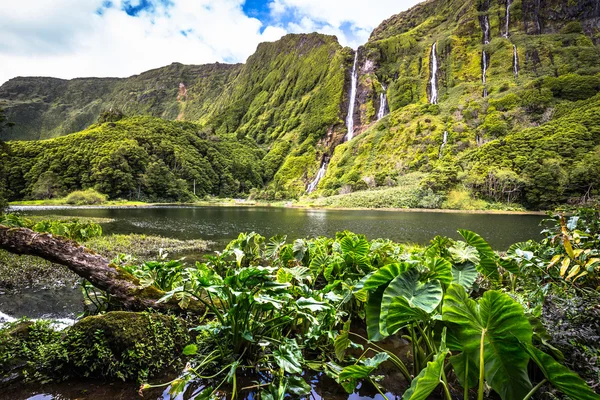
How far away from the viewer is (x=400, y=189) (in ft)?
200

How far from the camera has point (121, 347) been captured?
2.97m

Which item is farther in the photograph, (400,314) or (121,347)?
(121,347)

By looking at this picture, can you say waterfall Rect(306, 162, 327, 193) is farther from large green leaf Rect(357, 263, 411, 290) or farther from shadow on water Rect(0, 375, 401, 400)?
large green leaf Rect(357, 263, 411, 290)

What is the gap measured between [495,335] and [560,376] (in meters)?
0.35

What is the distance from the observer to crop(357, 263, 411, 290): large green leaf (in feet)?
7.77

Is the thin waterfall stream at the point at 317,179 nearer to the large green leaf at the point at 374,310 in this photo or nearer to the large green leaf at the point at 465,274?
the large green leaf at the point at 465,274

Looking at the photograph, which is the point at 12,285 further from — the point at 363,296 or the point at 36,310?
the point at 363,296

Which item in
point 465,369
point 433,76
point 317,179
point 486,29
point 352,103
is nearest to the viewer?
point 465,369

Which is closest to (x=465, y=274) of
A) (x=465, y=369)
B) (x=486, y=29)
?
(x=465, y=369)

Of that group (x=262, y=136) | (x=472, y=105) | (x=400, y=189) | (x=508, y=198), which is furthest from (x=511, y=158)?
(x=262, y=136)

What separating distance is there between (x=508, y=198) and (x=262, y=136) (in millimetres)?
121226

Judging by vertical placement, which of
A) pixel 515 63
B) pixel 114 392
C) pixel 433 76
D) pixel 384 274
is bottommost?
pixel 114 392

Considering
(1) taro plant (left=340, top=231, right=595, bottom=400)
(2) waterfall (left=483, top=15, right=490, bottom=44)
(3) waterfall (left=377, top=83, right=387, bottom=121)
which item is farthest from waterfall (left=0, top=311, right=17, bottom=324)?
(2) waterfall (left=483, top=15, right=490, bottom=44)

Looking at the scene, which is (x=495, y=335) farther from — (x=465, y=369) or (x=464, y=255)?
(x=464, y=255)
